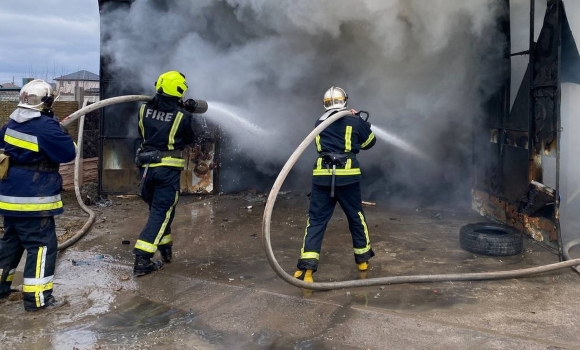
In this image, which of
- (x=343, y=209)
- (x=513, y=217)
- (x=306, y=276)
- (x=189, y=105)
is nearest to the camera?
(x=306, y=276)

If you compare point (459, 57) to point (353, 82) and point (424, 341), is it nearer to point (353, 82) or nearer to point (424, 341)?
point (353, 82)

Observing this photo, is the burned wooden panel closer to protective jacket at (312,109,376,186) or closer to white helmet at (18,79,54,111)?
protective jacket at (312,109,376,186)

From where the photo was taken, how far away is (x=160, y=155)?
4453 mm

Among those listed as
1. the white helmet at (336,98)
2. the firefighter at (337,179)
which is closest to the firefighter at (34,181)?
the firefighter at (337,179)

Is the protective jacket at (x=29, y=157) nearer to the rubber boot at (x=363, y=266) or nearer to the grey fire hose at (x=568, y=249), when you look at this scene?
the rubber boot at (x=363, y=266)

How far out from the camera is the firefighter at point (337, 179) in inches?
165

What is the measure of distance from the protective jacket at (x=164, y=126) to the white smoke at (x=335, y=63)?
2.68 m

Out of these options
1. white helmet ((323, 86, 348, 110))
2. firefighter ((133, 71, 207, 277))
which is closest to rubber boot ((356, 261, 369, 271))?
white helmet ((323, 86, 348, 110))

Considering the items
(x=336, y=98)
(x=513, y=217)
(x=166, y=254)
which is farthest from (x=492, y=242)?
(x=166, y=254)

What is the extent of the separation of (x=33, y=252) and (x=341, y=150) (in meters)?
2.55

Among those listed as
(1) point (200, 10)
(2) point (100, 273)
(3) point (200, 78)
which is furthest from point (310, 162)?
(2) point (100, 273)

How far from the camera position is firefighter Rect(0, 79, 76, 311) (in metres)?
3.60

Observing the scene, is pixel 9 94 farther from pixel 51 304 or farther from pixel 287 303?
pixel 287 303

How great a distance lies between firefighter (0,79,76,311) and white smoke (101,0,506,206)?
3.74m
